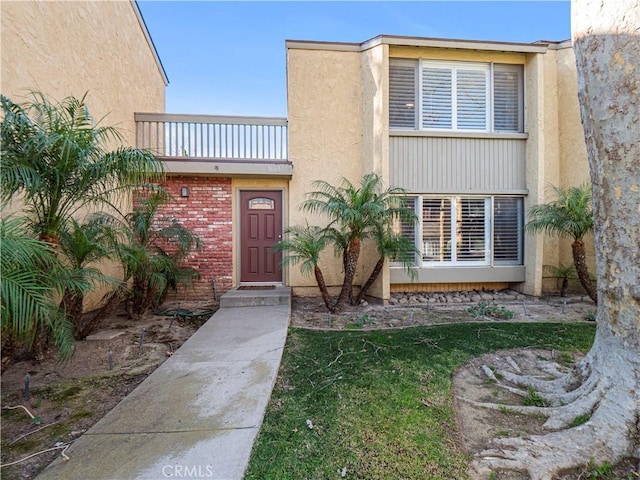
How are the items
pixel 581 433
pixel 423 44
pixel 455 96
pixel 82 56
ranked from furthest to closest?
pixel 455 96
pixel 423 44
pixel 82 56
pixel 581 433

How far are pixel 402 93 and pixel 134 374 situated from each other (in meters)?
7.10

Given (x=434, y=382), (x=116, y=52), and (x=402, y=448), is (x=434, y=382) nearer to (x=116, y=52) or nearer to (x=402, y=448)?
(x=402, y=448)

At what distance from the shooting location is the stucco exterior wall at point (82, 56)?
154 inches

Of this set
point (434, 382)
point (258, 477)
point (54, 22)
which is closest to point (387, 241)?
point (434, 382)

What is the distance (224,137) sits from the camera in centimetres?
687

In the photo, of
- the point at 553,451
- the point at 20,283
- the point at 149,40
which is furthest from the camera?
the point at 149,40

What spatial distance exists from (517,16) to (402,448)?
32.1 ft

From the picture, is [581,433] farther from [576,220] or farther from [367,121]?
[367,121]

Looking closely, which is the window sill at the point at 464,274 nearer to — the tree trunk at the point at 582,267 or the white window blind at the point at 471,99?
the tree trunk at the point at 582,267

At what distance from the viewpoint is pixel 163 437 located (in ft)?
6.91

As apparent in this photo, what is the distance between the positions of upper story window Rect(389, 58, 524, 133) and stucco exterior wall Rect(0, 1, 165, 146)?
Result: 238 inches

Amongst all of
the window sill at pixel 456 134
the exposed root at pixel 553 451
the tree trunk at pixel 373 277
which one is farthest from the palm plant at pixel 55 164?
the window sill at pixel 456 134

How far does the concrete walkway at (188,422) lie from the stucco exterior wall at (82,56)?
166 inches

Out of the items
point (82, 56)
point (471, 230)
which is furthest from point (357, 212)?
point (82, 56)
